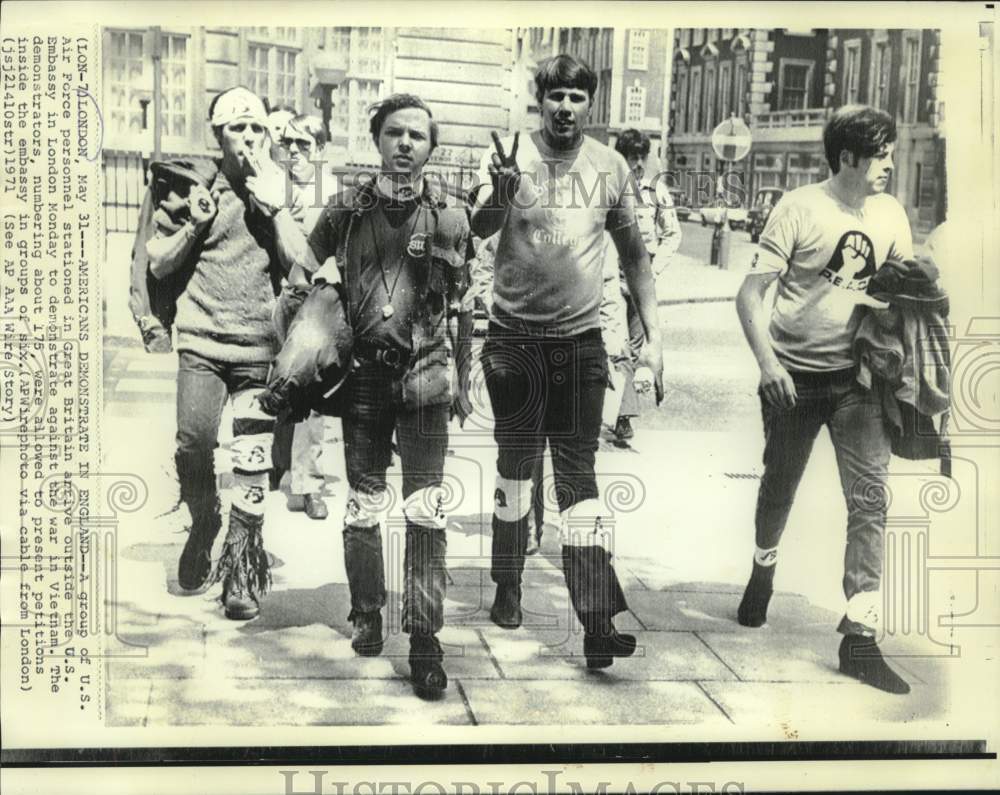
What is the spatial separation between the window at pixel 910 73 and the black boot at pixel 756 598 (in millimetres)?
1694

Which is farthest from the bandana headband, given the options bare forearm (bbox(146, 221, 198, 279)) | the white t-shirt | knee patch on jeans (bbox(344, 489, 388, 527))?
knee patch on jeans (bbox(344, 489, 388, 527))

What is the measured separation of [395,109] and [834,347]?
1.75 meters

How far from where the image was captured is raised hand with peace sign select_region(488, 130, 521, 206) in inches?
189

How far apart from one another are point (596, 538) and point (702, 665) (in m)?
0.59

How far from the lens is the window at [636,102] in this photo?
4883 mm

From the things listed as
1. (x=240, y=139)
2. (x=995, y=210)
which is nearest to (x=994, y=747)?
(x=995, y=210)

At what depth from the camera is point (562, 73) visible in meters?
4.80

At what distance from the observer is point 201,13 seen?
15.7ft

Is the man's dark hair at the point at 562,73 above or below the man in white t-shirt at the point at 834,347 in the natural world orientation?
above

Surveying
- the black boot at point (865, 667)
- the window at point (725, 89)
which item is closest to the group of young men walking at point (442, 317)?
the window at point (725, 89)

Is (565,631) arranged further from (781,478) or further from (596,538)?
(781,478)

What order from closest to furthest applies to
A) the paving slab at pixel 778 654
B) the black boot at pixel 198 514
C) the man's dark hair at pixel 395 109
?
the man's dark hair at pixel 395 109
the black boot at pixel 198 514
the paving slab at pixel 778 654

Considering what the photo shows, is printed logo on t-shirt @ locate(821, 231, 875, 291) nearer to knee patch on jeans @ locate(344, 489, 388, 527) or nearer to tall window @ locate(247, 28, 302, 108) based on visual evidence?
knee patch on jeans @ locate(344, 489, 388, 527)

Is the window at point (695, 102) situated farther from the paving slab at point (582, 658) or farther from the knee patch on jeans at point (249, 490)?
the knee patch on jeans at point (249, 490)
